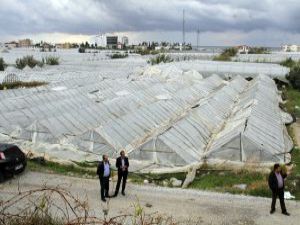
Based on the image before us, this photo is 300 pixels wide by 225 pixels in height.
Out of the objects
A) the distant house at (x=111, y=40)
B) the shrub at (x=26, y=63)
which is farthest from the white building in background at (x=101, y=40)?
the shrub at (x=26, y=63)

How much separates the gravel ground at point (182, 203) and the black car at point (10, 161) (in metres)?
0.30

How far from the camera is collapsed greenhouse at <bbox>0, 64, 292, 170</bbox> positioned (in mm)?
17922

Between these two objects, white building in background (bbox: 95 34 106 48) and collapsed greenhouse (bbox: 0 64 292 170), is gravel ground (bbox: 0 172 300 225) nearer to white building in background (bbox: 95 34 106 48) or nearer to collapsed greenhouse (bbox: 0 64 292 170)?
collapsed greenhouse (bbox: 0 64 292 170)

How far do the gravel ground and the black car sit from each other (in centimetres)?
30

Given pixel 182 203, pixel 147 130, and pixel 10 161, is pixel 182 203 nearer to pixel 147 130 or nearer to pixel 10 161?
pixel 10 161

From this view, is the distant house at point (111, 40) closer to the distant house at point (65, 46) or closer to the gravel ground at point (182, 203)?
the distant house at point (65, 46)

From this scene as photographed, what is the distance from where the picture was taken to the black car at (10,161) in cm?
1489

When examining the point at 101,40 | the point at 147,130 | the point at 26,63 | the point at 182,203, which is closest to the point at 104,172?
the point at 182,203

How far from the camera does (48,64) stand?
6600cm

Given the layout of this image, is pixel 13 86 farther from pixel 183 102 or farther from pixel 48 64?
pixel 48 64

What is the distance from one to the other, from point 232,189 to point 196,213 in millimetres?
2750

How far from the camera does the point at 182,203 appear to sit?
13367 mm

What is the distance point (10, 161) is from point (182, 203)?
5.78 meters

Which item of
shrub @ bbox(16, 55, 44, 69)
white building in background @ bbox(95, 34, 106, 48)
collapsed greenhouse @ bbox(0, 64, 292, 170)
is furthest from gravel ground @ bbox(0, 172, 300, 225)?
white building in background @ bbox(95, 34, 106, 48)
